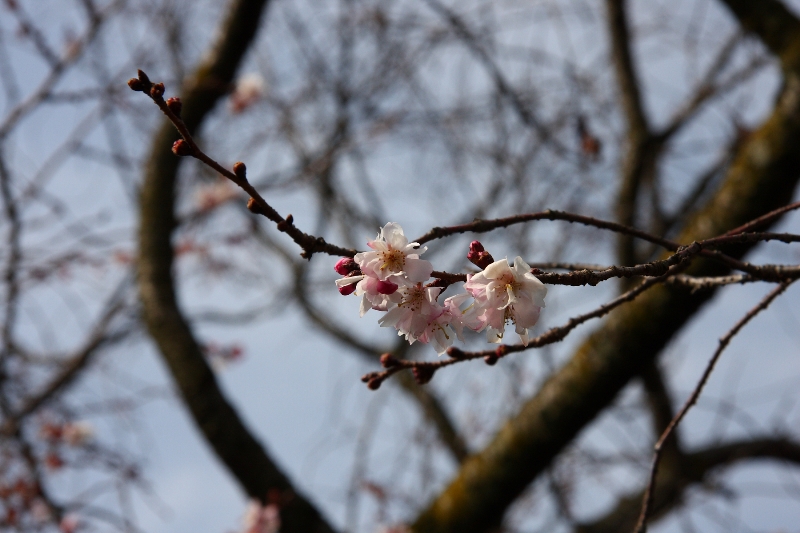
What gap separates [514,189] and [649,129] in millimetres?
859

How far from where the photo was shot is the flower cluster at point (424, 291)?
33.1 inches

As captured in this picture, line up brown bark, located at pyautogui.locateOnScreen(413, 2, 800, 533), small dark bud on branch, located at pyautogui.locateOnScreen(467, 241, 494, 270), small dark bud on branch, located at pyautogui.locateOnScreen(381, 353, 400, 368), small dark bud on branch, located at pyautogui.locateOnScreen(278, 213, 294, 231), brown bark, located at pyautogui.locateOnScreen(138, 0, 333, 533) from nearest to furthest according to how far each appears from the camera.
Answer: small dark bud on branch, located at pyautogui.locateOnScreen(278, 213, 294, 231)
small dark bud on branch, located at pyautogui.locateOnScreen(467, 241, 494, 270)
small dark bud on branch, located at pyautogui.locateOnScreen(381, 353, 400, 368)
brown bark, located at pyautogui.locateOnScreen(413, 2, 800, 533)
brown bark, located at pyautogui.locateOnScreen(138, 0, 333, 533)

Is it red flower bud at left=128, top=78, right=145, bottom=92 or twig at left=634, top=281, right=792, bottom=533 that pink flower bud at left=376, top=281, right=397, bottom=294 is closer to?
red flower bud at left=128, top=78, right=145, bottom=92

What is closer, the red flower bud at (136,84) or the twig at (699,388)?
the red flower bud at (136,84)

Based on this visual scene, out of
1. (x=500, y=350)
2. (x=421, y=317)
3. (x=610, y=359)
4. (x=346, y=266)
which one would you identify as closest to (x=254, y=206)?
→ (x=346, y=266)

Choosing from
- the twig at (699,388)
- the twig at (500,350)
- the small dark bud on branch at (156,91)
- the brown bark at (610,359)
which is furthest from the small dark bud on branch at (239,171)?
the brown bark at (610,359)

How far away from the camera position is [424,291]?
0.88 m

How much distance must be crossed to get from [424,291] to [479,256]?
86 mm

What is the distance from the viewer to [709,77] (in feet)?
12.9

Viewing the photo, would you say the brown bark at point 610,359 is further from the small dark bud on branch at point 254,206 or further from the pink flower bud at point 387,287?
the small dark bud on branch at point 254,206

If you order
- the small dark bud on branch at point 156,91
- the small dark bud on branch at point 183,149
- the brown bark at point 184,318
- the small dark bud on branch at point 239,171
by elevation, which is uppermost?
the brown bark at point 184,318

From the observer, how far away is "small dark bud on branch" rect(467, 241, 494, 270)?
2.81 ft

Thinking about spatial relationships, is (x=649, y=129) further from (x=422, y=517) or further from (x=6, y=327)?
(x=6, y=327)

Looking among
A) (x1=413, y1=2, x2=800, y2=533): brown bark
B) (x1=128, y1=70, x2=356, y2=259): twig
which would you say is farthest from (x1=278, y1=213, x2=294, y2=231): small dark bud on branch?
(x1=413, y1=2, x2=800, y2=533): brown bark
